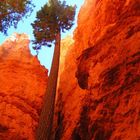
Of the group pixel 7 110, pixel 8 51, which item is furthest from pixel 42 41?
pixel 8 51

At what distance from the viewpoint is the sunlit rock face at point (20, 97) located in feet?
49.9

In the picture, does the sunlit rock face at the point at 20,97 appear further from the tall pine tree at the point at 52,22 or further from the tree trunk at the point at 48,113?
the tree trunk at the point at 48,113

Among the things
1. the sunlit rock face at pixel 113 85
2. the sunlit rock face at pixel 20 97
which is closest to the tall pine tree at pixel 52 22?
the sunlit rock face at pixel 20 97

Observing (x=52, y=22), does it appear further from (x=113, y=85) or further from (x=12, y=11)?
(x=113, y=85)

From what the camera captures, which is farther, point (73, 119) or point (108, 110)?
point (73, 119)

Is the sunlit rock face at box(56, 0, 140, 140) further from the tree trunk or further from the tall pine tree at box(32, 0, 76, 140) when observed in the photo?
the tall pine tree at box(32, 0, 76, 140)

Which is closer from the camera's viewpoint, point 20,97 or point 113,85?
point 113,85

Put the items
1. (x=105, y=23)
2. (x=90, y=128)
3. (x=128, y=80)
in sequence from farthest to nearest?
(x=105, y=23) < (x=90, y=128) < (x=128, y=80)

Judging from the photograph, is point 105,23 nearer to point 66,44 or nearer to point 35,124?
point 35,124

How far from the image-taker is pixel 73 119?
13.5 metres

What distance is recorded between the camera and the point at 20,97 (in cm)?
1777

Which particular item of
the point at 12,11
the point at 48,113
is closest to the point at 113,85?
the point at 48,113

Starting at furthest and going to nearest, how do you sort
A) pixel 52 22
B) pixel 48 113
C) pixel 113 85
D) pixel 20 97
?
pixel 52 22, pixel 20 97, pixel 48 113, pixel 113 85

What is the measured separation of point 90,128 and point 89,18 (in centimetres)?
1030
